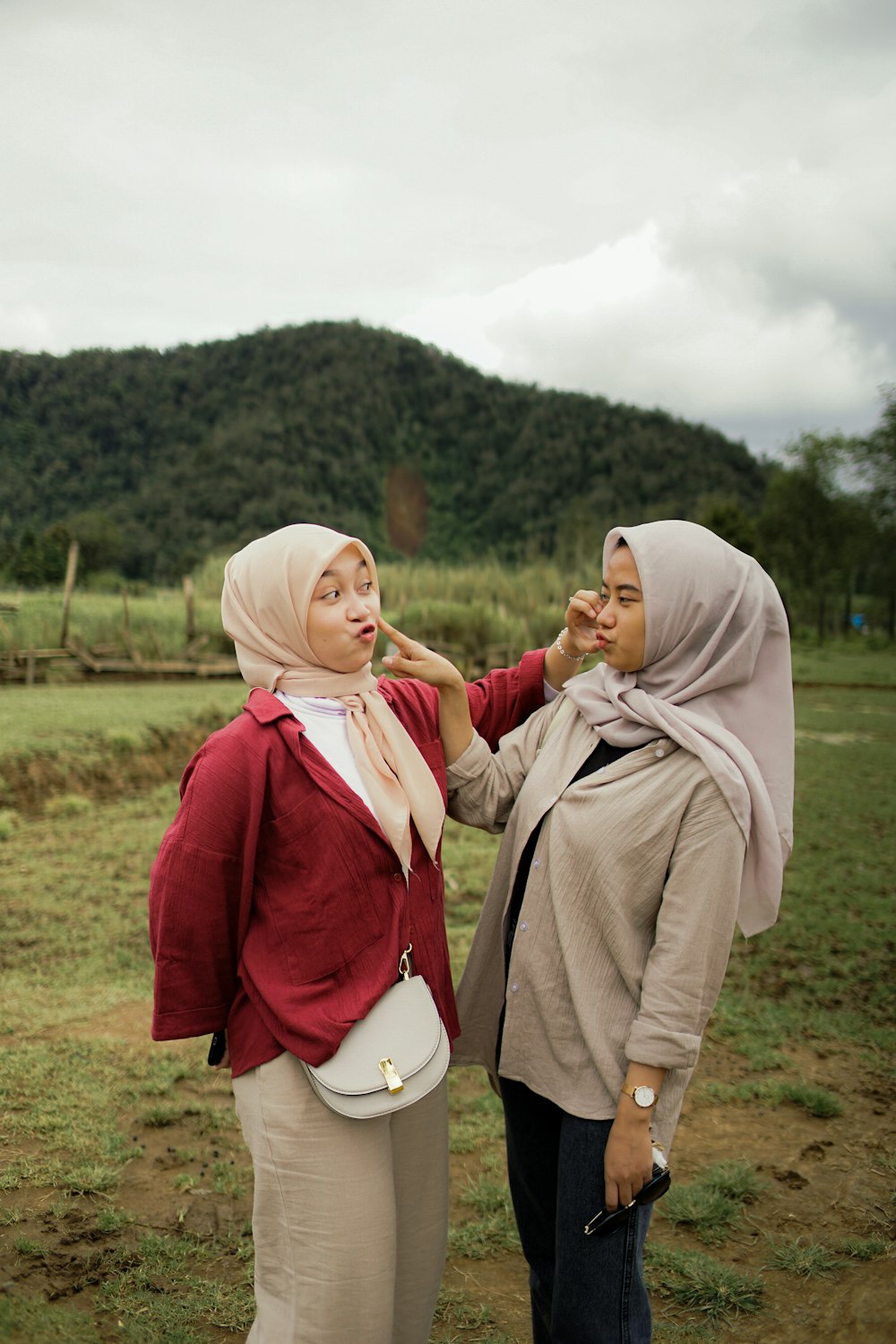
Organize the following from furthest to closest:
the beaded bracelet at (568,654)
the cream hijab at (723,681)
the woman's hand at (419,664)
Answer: the beaded bracelet at (568,654) → the woman's hand at (419,664) → the cream hijab at (723,681)

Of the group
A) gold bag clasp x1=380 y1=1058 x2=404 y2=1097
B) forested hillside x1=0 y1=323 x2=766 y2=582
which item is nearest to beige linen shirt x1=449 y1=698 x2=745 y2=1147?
gold bag clasp x1=380 y1=1058 x2=404 y2=1097

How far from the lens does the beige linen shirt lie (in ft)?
4.83

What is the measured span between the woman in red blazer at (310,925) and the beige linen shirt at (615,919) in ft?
0.60

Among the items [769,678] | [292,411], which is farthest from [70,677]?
[292,411]

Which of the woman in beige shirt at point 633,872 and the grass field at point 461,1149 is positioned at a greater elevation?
the woman in beige shirt at point 633,872

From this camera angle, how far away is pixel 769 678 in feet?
5.23

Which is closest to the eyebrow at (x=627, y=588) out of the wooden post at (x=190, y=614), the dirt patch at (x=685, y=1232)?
the dirt patch at (x=685, y=1232)

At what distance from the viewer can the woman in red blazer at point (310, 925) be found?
145cm

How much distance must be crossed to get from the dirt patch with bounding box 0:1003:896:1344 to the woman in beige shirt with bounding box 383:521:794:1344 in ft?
2.96

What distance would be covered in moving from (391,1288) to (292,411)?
5240cm

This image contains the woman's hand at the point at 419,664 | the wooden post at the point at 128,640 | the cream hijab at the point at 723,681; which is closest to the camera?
the cream hijab at the point at 723,681

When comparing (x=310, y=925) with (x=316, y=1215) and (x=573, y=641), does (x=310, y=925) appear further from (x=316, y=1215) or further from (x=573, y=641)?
(x=573, y=641)

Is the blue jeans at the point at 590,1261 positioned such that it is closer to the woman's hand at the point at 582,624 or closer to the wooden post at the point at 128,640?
the woman's hand at the point at 582,624

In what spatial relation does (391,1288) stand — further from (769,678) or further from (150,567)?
(150,567)
